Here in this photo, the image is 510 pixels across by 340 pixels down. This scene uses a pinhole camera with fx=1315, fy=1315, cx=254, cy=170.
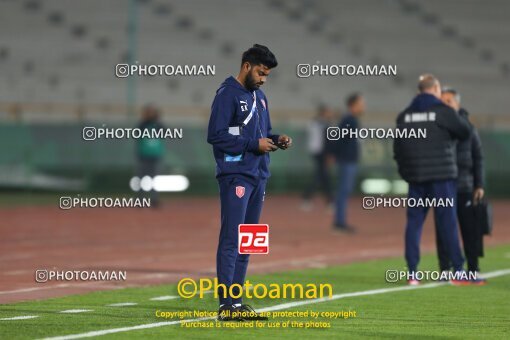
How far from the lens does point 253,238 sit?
10.1 m

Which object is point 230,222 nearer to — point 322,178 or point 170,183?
point 322,178

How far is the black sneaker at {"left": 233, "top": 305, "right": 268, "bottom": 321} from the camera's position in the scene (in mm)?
10039

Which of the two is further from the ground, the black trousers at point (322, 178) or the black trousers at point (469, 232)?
the black trousers at point (322, 178)

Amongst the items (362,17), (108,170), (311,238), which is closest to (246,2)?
(362,17)

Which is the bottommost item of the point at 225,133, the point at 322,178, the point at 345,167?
the point at 225,133

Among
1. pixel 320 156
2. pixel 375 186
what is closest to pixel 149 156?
pixel 320 156

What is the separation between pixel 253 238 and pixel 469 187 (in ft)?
15.6

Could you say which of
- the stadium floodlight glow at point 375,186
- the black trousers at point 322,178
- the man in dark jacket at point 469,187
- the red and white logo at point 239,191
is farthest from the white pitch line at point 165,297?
the stadium floodlight glow at point 375,186

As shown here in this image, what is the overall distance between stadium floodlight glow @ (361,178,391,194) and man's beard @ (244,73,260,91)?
24.8 metres

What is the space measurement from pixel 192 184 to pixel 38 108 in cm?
529

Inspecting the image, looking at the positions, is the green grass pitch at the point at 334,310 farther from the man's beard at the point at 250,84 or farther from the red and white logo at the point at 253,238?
the man's beard at the point at 250,84

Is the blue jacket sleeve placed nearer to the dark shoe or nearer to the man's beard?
the man's beard

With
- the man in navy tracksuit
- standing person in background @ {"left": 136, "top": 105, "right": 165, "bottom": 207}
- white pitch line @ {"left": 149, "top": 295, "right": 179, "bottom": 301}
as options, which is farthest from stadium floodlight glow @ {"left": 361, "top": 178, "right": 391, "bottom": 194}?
the man in navy tracksuit

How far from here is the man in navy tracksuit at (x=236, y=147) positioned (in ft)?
32.6
